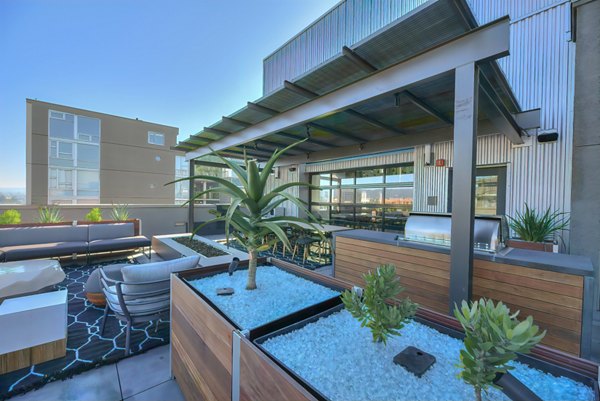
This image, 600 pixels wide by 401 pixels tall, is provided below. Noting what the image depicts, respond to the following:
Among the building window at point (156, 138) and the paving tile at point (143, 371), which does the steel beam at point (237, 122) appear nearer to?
the paving tile at point (143, 371)

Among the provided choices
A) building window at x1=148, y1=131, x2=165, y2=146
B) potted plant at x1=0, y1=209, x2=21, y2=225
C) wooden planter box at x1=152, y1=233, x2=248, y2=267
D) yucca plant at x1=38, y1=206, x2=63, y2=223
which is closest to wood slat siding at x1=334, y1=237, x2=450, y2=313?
wooden planter box at x1=152, y1=233, x2=248, y2=267

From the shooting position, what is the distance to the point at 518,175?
14.6 ft

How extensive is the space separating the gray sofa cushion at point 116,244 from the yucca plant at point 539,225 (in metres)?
7.67

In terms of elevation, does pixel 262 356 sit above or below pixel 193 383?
above

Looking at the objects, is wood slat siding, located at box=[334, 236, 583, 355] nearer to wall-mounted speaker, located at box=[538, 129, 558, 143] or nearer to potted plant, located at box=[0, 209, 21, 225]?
wall-mounted speaker, located at box=[538, 129, 558, 143]

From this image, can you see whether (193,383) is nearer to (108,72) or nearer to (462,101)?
(462,101)

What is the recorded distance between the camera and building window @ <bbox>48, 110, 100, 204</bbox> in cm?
1309

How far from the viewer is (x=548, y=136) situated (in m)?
4.07

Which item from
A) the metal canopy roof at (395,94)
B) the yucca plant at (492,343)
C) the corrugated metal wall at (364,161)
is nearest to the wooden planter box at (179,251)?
the metal canopy roof at (395,94)

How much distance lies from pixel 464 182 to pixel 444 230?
0.83 meters

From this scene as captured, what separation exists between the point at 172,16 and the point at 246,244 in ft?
22.8

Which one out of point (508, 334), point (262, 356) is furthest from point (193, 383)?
point (508, 334)

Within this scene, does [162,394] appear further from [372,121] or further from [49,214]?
[49,214]

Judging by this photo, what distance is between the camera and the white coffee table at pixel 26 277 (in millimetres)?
2906
